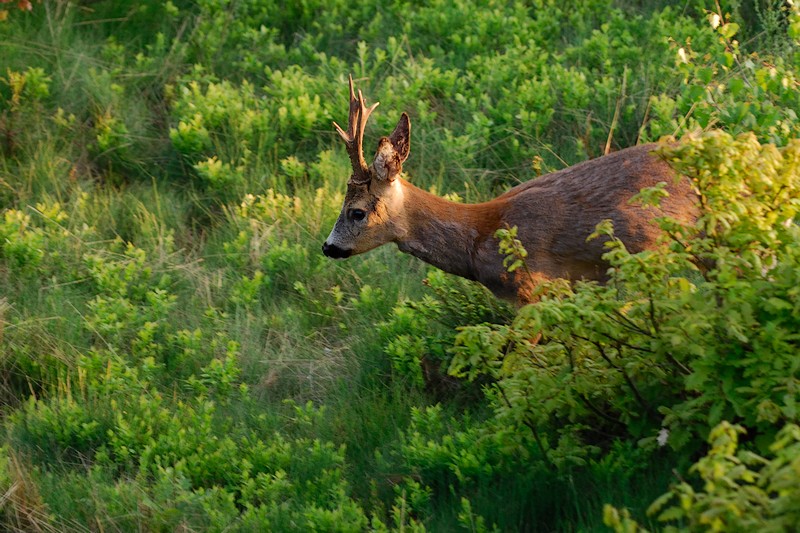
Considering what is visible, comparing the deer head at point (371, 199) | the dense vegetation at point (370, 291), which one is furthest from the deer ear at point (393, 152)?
the dense vegetation at point (370, 291)

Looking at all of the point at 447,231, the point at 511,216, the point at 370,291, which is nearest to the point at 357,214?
the point at 447,231

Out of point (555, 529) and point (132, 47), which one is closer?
point (555, 529)

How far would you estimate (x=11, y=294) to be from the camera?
7.31m

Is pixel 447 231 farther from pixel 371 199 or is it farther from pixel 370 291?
pixel 370 291

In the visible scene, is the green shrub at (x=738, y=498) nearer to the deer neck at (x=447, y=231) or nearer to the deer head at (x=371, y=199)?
the deer neck at (x=447, y=231)

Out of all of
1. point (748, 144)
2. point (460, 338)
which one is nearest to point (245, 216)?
point (460, 338)

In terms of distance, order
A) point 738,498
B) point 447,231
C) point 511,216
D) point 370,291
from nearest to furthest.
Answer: point 738,498
point 511,216
point 447,231
point 370,291

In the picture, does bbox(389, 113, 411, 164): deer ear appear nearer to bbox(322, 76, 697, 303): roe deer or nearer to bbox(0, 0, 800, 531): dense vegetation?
bbox(322, 76, 697, 303): roe deer

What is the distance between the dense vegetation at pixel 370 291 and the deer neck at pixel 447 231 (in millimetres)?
256

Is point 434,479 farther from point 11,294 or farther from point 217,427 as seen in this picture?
point 11,294

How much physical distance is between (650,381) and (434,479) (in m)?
1.14

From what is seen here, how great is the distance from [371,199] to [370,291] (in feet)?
2.48

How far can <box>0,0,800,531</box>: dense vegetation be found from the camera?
13.8 ft

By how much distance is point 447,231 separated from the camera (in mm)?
6449
